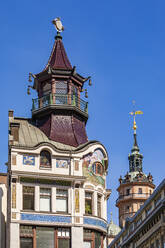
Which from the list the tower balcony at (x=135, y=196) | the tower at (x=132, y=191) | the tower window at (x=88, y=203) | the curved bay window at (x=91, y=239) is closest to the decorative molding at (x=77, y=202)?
the tower window at (x=88, y=203)

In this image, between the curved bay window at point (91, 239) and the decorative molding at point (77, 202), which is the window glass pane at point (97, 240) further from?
the decorative molding at point (77, 202)

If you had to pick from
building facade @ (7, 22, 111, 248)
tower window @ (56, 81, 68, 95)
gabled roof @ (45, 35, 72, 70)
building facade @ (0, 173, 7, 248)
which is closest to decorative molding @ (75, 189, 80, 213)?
building facade @ (7, 22, 111, 248)

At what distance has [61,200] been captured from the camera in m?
68.2

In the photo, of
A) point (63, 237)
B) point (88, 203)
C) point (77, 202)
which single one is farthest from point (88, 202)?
point (63, 237)

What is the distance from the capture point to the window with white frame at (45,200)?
67.4m

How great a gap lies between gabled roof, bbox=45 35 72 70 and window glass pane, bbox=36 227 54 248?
60.5ft

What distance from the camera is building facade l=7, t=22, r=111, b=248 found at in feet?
218

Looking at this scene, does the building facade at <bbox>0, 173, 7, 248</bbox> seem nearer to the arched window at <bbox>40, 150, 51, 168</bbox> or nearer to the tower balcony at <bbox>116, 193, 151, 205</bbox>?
the arched window at <bbox>40, 150, 51, 168</bbox>

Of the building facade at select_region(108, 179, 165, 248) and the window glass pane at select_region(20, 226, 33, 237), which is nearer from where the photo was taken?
the building facade at select_region(108, 179, 165, 248)

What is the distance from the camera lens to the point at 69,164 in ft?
228

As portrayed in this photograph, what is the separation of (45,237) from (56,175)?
594cm

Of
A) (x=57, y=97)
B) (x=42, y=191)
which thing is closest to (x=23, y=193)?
(x=42, y=191)

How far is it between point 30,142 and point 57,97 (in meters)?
6.36

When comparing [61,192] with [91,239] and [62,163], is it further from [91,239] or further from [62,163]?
[91,239]
